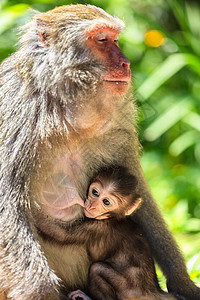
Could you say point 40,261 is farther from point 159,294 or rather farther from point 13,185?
point 159,294

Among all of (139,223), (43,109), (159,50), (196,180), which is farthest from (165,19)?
(43,109)

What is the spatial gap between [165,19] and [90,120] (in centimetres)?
597

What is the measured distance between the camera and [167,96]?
7.52m

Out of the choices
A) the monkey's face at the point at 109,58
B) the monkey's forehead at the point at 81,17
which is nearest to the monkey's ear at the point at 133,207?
the monkey's face at the point at 109,58

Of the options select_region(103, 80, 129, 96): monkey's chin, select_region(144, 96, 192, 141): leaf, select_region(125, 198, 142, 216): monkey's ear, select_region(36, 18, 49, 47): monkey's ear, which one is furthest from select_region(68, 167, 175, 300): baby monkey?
select_region(144, 96, 192, 141): leaf

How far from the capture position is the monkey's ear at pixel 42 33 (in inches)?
137

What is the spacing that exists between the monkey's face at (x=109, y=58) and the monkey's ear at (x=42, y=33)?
27 centimetres

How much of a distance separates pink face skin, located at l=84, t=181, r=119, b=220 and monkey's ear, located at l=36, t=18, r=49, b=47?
99 centimetres

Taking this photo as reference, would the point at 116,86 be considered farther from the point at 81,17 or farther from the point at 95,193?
the point at 95,193

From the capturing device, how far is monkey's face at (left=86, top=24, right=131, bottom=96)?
3.38 meters

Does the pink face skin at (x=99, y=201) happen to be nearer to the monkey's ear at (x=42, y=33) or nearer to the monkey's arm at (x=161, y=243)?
the monkey's arm at (x=161, y=243)

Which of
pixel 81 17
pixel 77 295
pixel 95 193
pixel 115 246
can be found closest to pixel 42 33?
pixel 81 17

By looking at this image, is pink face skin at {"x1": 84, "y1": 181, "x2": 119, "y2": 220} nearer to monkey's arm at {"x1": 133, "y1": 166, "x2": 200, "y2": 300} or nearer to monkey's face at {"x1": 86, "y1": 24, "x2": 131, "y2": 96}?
monkey's arm at {"x1": 133, "y1": 166, "x2": 200, "y2": 300}

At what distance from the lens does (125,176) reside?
3814 millimetres
